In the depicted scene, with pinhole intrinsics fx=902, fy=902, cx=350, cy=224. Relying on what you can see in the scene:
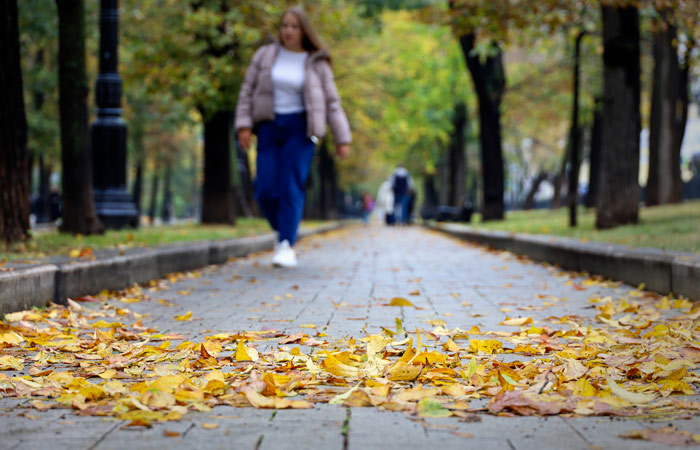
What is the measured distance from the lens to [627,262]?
8328 mm

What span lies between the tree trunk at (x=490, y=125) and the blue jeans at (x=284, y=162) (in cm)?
1535

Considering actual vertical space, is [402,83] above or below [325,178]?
above

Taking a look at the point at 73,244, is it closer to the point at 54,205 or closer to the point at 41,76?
the point at 41,76

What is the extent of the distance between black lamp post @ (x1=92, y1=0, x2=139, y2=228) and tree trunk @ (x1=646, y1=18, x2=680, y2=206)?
47.7ft

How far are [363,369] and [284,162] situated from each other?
19.2 feet

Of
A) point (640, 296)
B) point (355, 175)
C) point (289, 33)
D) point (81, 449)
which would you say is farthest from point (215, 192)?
point (355, 175)

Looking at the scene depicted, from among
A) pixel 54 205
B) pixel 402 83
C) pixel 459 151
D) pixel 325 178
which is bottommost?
pixel 54 205

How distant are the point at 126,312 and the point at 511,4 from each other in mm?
10852

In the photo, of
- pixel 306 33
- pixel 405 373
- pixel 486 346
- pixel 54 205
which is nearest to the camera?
pixel 405 373

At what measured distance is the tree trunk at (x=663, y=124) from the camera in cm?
2259

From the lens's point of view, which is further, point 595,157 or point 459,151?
point 459,151

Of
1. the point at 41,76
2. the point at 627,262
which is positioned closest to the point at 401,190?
the point at 41,76

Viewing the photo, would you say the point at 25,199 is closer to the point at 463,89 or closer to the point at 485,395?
the point at 485,395

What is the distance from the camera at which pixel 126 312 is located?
623 centimetres
